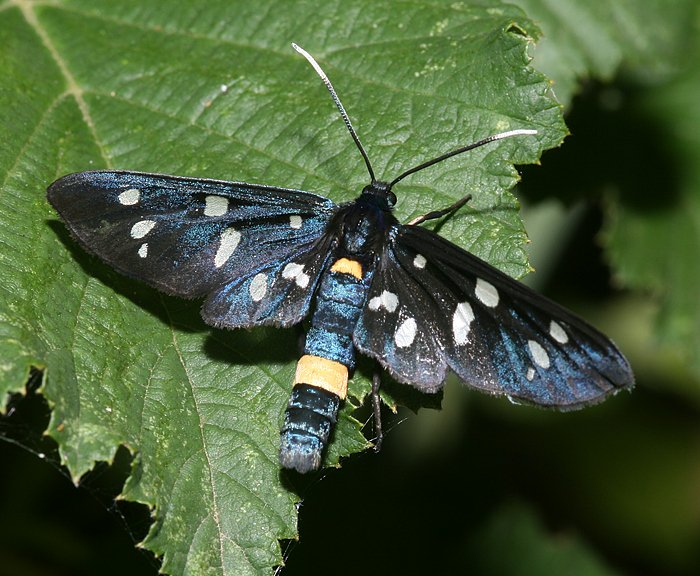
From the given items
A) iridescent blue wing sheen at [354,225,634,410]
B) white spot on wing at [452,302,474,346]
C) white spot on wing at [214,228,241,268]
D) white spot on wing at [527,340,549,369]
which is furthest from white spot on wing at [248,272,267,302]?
white spot on wing at [527,340,549,369]

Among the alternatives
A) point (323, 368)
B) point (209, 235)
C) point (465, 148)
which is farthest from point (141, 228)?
point (465, 148)

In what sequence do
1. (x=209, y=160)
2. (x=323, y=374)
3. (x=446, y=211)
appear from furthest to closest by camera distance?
(x=209, y=160) → (x=446, y=211) → (x=323, y=374)

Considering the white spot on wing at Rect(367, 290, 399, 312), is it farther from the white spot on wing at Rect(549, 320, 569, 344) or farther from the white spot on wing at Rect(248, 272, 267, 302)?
the white spot on wing at Rect(549, 320, 569, 344)

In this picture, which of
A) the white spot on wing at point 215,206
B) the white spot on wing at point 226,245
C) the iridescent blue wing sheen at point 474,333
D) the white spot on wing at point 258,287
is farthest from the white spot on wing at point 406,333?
the white spot on wing at point 215,206

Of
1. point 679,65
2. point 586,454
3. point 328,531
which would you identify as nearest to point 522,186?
point 679,65

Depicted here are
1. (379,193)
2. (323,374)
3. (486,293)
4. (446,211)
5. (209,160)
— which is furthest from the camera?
(209,160)

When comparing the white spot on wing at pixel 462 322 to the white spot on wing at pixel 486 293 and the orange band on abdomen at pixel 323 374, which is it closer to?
the white spot on wing at pixel 486 293

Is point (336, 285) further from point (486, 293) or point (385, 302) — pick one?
point (486, 293)
